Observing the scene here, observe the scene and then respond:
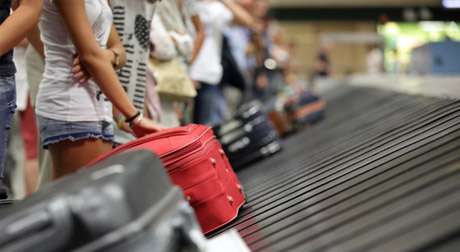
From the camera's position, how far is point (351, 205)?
2322 mm

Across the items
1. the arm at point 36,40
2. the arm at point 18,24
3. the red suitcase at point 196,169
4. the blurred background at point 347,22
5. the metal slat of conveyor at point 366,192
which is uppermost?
the arm at point 18,24

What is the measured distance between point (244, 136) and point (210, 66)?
0.77 m

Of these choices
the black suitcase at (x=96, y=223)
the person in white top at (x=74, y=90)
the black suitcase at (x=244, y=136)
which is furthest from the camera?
the black suitcase at (x=244, y=136)

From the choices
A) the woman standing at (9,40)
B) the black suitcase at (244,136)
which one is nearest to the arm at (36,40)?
the woman standing at (9,40)

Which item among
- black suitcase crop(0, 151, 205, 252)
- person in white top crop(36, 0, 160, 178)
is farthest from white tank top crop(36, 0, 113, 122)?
black suitcase crop(0, 151, 205, 252)

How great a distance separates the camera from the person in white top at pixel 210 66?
17.7 ft

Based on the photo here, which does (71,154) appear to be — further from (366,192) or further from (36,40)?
(366,192)

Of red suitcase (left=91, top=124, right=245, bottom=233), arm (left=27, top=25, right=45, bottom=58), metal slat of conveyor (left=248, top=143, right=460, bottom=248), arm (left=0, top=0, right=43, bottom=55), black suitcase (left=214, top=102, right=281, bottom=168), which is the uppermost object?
arm (left=0, top=0, right=43, bottom=55)

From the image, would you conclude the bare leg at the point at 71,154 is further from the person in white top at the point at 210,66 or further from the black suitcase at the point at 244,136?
the person in white top at the point at 210,66

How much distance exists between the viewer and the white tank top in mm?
2652

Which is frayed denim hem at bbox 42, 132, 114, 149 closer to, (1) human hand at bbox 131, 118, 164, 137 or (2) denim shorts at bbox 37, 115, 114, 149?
(2) denim shorts at bbox 37, 115, 114, 149

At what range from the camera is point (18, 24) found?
7.50 feet

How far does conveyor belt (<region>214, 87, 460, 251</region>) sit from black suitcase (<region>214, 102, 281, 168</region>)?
1.42 feet

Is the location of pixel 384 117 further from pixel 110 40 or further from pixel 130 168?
pixel 130 168
